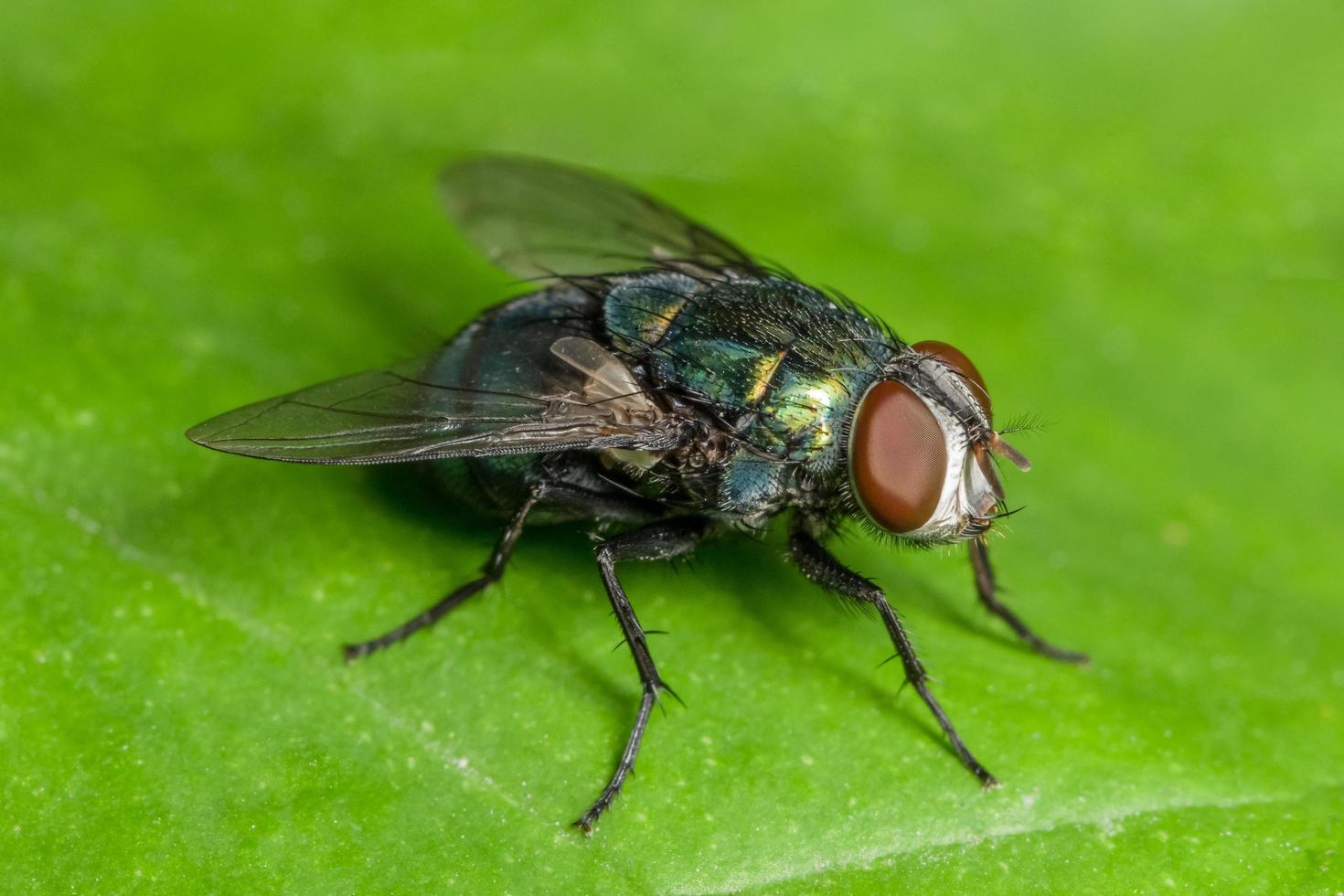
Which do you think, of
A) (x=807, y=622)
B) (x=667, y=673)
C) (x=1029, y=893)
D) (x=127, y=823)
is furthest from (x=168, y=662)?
(x=1029, y=893)

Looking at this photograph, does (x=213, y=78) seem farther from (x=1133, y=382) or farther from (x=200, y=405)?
(x=1133, y=382)

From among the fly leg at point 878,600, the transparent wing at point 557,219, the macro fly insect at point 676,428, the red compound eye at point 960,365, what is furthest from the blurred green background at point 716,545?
the red compound eye at point 960,365

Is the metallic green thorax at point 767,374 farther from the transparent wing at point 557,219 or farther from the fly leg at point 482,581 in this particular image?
the transparent wing at point 557,219

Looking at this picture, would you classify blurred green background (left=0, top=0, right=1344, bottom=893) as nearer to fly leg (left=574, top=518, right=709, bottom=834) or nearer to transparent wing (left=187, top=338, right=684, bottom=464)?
fly leg (left=574, top=518, right=709, bottom=834)

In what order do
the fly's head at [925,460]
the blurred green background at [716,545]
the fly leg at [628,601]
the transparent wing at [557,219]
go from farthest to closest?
the transparent wing at [557,219] < the fly's head at [925,460] < the fly leg at [628,601] < the blurred green background at [716,545]

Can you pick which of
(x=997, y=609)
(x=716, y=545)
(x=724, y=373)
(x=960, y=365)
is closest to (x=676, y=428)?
(x=724, y=373)

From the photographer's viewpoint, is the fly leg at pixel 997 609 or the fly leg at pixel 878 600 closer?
the fly leg at pixel 878 600

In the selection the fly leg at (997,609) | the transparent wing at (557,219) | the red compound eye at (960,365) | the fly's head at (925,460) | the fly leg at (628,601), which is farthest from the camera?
the transparent wing at (557,219)
